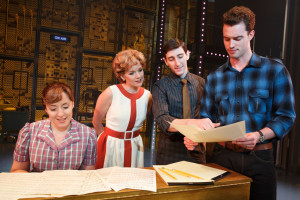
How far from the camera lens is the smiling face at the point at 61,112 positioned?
5.22 ft

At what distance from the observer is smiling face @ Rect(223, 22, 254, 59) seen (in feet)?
4.62

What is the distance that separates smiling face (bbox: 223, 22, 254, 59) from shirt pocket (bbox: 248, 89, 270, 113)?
250mm

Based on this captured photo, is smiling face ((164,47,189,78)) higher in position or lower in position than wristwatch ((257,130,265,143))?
higher

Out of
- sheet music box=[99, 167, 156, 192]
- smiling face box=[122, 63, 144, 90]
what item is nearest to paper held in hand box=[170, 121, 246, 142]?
sheet music box=[99, 167, 156, 192]

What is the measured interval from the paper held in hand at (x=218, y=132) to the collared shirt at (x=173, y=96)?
0.65m

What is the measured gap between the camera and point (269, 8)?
4668 mm

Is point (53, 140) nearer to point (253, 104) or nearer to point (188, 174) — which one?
point (188, 174)

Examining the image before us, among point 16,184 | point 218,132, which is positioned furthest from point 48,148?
point 218,132

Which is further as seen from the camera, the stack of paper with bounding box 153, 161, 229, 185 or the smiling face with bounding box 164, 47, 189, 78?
the smiling face with bounding box 164, 47, 189, 78

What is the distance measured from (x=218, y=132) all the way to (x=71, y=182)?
71cm

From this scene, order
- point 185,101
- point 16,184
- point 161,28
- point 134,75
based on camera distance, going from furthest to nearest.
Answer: point 161,28 < point 134,75 < point 185,101 < point 16,184

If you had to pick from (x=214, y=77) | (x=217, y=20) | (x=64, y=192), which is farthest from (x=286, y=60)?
(x=64, y=192)

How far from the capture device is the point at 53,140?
5.32ft

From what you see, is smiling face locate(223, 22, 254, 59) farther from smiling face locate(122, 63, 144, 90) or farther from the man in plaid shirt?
smiling face locate(122, 63, 144, 90)
